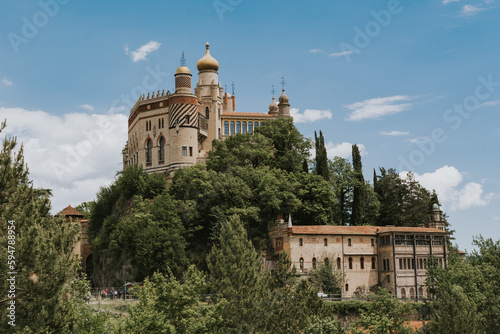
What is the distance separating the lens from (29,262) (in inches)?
815

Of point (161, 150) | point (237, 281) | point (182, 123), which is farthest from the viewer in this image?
point (161, 150)

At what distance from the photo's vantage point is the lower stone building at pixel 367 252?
55375 millimetres

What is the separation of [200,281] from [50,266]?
9.85 m

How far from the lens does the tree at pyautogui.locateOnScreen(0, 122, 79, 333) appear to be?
2042 cm

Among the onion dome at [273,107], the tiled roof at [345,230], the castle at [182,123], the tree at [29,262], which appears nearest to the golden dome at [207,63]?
the castle at [182,123]

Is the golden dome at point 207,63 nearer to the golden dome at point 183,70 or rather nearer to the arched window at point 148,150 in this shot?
the golden dome at point 183,70

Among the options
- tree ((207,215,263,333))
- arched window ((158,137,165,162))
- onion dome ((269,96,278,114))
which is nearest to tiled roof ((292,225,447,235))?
tree ((207,215,263,333))

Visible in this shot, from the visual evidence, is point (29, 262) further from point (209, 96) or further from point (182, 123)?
point (209, 96)

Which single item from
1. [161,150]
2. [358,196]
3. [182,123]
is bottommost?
[358,196]

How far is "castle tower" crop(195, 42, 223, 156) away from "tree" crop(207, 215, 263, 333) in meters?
35.0

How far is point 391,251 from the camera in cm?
5684

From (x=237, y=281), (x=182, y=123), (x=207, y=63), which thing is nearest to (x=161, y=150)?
(x=182, y=123)

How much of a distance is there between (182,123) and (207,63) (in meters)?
13.3

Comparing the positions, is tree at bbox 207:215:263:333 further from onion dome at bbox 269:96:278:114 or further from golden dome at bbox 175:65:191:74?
onion dome at bbox 269:96:278:114
